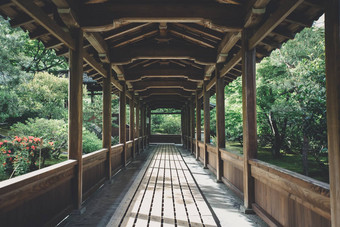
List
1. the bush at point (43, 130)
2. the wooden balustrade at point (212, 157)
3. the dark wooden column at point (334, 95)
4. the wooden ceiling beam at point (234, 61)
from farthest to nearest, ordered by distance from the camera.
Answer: the bush at point (43, 130) → the wooden balustrade at point (212, 157) → the wooden ceiling beam at point (234, 61) → the dark wooden column at point (334, 95)

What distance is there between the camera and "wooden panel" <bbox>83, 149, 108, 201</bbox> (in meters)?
3.97

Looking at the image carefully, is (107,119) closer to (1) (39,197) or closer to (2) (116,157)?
(2) (116,157)

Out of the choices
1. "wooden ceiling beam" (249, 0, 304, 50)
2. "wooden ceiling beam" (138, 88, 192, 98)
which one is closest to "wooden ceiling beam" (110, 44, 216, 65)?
"wooden ceiling beam" (249, 0, 304, 50)

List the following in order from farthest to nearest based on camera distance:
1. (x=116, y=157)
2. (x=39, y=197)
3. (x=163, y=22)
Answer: (x=116, y=157)
(x=163, y=22)
(x=39, y=197)

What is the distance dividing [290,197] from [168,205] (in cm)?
194

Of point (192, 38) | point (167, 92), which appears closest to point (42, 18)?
point (192, 38)

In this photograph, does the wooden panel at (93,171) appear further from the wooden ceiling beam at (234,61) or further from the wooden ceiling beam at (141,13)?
the wooden ceiling beam at (234,61)

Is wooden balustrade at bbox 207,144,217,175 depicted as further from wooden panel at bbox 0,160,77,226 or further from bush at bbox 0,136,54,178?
bush at bbox 0,136,54,178

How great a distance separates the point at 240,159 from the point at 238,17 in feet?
7.91

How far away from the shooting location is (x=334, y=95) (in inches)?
68.1

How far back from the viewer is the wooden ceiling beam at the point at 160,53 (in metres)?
5.58

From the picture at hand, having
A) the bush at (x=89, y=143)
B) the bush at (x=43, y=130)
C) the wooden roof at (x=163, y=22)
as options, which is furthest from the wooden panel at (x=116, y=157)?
the bush at (x=89, y=143)

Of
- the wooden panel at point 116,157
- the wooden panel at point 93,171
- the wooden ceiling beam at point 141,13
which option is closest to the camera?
the wooden ceiling beam at point 141,13

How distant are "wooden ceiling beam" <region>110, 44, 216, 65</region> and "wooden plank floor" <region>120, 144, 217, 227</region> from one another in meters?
3.01
